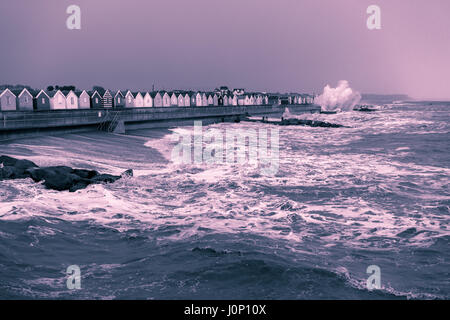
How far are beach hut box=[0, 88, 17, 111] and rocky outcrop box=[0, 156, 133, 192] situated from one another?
40.3 m

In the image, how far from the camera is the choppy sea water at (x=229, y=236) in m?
8.84

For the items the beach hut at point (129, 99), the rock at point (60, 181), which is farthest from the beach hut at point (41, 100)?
the rock at point (60, 181)

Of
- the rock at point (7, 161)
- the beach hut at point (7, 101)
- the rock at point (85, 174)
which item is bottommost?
the rock at point (85, 174)

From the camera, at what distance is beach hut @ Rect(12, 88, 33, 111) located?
2306 inches

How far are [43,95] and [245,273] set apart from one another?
212 feet

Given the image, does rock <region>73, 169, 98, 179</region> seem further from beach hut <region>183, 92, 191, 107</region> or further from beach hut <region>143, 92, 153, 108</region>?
beach hut <region>183, 92, 191, 107</region>

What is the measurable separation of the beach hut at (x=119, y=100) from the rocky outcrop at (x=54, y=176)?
6601 centimetres

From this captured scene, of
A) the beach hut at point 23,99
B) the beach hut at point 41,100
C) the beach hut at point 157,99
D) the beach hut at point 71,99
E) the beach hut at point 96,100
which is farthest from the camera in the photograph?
the beach hut at point 157,99

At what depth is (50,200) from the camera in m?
15.7

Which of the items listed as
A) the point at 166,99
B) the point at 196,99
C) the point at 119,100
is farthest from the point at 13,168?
Answer: the point at 196,99

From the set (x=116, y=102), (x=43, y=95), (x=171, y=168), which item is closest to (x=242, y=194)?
(x=171, y=168)

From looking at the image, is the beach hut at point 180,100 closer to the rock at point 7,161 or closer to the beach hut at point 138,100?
the beach hut at point 138,100

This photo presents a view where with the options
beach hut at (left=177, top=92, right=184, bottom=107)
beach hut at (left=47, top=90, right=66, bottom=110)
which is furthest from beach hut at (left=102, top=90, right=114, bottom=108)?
beach hut at (left=177, top=92, right=184, bottom=107)
